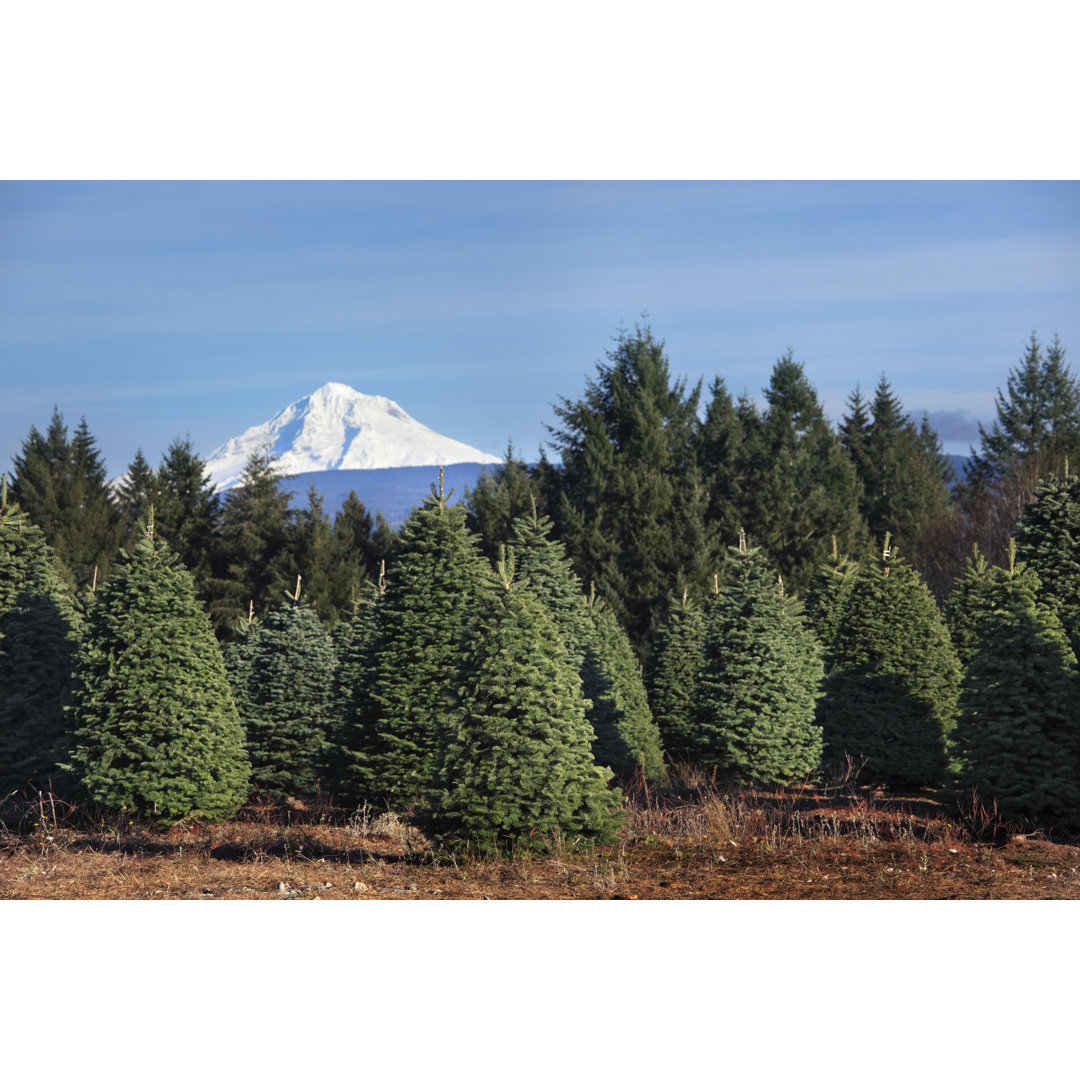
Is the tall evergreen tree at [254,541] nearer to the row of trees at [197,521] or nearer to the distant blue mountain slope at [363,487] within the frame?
the row of trees at [197,521]

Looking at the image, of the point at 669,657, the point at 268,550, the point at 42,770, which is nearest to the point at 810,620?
the point at 669,657

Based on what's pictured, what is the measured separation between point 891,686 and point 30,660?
1210 centimetres

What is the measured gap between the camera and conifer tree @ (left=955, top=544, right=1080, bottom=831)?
959 cm

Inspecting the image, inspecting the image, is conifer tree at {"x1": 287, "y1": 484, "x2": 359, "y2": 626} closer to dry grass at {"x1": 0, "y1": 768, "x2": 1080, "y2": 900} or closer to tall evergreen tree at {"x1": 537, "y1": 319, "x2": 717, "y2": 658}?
tall evergreen tree at {"x1": 537, "y1": 319, "x2": 717, "y2": 658}

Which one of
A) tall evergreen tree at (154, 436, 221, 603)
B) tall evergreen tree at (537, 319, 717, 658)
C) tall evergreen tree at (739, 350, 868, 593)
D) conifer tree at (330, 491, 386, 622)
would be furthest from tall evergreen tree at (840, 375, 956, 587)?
tall evergreen tree at (154, 436, 221, 603)

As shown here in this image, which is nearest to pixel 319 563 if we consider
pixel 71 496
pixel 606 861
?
pixel 71 496

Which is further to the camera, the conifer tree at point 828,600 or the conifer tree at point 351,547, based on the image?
the conifer tree at point 351,547

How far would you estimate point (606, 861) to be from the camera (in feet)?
27.2

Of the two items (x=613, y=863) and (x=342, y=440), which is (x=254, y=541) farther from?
(x=613, y=863)

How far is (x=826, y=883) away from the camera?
7.92m

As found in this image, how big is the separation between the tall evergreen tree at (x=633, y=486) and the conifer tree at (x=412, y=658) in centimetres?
1753

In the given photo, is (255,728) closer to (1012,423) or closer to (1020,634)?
(1020,634)

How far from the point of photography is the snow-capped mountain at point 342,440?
20219 mm

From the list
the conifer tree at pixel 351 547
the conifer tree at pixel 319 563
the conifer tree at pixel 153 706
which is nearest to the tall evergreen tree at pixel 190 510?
the conifer tree at pixel 319 563
